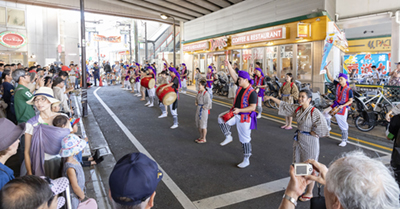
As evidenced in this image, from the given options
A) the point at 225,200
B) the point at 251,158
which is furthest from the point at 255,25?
the point at 225,200

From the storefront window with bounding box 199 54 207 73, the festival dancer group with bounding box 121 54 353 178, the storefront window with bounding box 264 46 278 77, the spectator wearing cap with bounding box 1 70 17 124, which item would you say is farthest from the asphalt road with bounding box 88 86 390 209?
the storefront window with bounding box 199 54 207 73

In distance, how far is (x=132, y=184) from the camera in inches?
59.8

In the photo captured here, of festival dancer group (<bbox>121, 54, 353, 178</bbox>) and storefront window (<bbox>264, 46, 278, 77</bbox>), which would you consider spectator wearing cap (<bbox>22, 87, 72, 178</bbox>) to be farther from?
storefront window (<bbox>264, 46, 278, 77</bbox>)

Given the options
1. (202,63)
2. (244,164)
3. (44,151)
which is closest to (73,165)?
(44,151)

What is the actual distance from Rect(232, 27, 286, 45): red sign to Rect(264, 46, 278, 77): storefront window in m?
0.84

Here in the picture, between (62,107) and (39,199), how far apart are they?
6023mm

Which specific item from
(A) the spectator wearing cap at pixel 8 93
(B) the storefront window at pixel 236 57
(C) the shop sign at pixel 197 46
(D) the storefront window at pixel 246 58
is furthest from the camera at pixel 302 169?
(C) the shop sign at pixel 197 46

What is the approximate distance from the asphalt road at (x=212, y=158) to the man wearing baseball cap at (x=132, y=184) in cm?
250

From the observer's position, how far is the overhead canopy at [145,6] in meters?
19.6

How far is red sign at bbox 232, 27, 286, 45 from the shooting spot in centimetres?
1512

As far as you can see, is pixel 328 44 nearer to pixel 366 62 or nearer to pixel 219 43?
pixel 219 43

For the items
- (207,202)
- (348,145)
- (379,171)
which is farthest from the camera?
(348,145)

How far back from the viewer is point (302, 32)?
13.7 m

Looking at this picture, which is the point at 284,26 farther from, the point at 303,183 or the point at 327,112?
the point at 303,183
